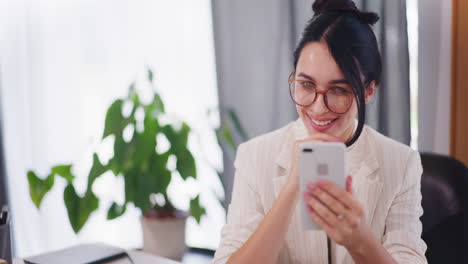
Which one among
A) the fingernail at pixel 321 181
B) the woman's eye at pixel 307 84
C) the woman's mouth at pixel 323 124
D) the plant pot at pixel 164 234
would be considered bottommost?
the plant pot at pixel 164 234

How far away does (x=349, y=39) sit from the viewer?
1.05 m

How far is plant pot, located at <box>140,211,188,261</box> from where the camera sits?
2012mm

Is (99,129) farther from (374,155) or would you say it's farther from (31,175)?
(374,155)

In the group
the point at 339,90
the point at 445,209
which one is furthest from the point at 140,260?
the point at 445,209

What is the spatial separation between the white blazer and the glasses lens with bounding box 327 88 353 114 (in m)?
0.19

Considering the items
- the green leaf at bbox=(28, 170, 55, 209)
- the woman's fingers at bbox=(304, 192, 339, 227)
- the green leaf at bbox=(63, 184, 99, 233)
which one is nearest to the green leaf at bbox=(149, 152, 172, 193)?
the green leaf at bbox=(63, 184, 99, 233)

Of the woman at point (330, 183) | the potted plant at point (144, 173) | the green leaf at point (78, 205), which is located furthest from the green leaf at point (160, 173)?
the woman at point (330, 183)

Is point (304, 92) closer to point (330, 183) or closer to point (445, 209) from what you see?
point (330, 183)

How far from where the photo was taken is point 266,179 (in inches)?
49.6

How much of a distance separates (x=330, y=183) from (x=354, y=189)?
33cm

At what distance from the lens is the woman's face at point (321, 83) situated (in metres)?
1.05

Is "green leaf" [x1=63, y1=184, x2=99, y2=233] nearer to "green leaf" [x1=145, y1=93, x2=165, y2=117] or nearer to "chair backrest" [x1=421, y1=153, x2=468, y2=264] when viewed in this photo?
"green leaf" [x1=145, y1=93, x2=165, y2=117]

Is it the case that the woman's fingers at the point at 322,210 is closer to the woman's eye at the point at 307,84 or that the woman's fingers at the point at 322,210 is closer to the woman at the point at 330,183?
→ the woman at the point at 330,183

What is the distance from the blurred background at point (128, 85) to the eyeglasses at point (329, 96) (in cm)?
91
